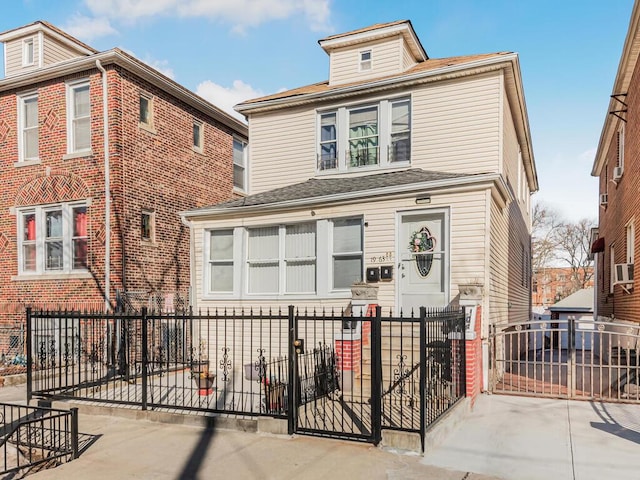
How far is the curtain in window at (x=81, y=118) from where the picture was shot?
1404 centimetres

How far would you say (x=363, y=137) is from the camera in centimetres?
1324

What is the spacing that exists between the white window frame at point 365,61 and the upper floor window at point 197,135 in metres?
5.95

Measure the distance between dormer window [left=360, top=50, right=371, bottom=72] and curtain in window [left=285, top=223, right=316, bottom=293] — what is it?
5.01 meters

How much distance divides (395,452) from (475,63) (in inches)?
365

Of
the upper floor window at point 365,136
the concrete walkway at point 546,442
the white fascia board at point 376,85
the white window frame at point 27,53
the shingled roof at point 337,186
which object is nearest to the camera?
the concrete walkway at point 546,442

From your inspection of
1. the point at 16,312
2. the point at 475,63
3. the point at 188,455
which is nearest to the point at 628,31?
the point at 475,63

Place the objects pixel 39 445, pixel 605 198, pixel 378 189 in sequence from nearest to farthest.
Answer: pixel 39 445
pixel 378 189
pixel 605 198

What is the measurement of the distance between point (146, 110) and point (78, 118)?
1.86 m

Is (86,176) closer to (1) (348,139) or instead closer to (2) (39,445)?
(1) (348,139)

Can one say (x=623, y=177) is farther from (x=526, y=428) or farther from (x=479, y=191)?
(x=526, y=428)

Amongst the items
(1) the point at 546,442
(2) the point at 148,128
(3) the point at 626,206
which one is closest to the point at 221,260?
(2) the point at 148,128

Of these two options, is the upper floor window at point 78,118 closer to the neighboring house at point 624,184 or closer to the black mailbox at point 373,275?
the black mailbox at point 373,275

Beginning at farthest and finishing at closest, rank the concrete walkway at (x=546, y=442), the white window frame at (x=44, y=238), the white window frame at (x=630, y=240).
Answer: the white window frame at (x=44, y=238) < the white window frame at (x=630, y=240) < the concrete walkway at (x=546, y=442)

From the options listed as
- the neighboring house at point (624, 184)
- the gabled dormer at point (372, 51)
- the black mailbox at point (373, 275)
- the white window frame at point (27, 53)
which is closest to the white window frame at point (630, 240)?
the neighboring house at point (624, 184)
